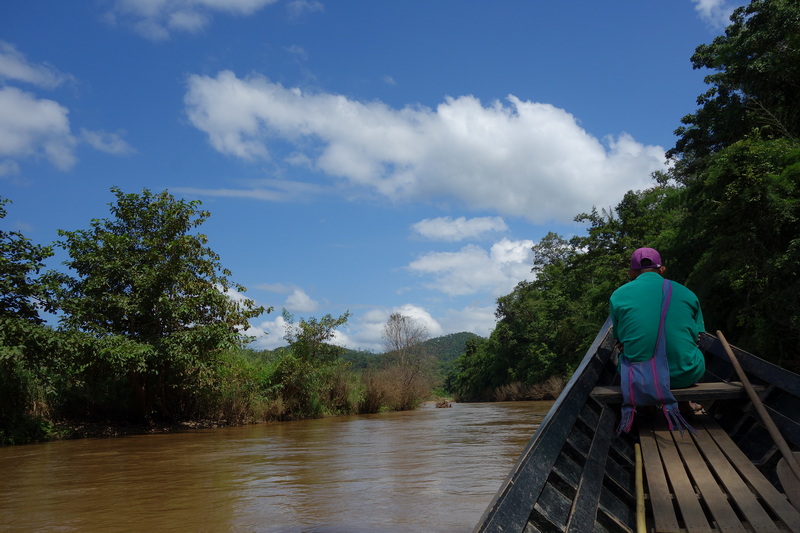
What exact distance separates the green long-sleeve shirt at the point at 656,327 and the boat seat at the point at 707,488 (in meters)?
0.38

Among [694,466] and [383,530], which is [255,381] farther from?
[694,466]

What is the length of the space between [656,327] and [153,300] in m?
12.4

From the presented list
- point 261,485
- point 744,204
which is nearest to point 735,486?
point 261,485

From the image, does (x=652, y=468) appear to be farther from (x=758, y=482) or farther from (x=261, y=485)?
(x=261, y=485)

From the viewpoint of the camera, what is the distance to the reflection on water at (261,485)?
442 centimetres

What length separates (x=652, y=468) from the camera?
2.86 meters

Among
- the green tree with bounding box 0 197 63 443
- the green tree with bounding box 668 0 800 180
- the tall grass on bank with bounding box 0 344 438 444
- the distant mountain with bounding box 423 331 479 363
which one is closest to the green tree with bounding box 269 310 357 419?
the tall grass on bank with bounding box 0 344 438 444

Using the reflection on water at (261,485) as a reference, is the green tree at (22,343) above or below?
above

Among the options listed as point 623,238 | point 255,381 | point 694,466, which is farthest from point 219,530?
point 623,238

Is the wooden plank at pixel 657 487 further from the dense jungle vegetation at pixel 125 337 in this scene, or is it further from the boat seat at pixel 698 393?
the dense jungle vegetation at pixel 125 337

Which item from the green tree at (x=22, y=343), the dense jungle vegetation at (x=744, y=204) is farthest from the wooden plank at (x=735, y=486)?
the green tree at (x=22, y=343)

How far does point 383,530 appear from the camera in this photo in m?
3.98

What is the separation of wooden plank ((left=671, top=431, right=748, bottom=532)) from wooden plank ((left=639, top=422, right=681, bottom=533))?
0.12 metres

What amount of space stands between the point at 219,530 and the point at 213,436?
9326 mm
